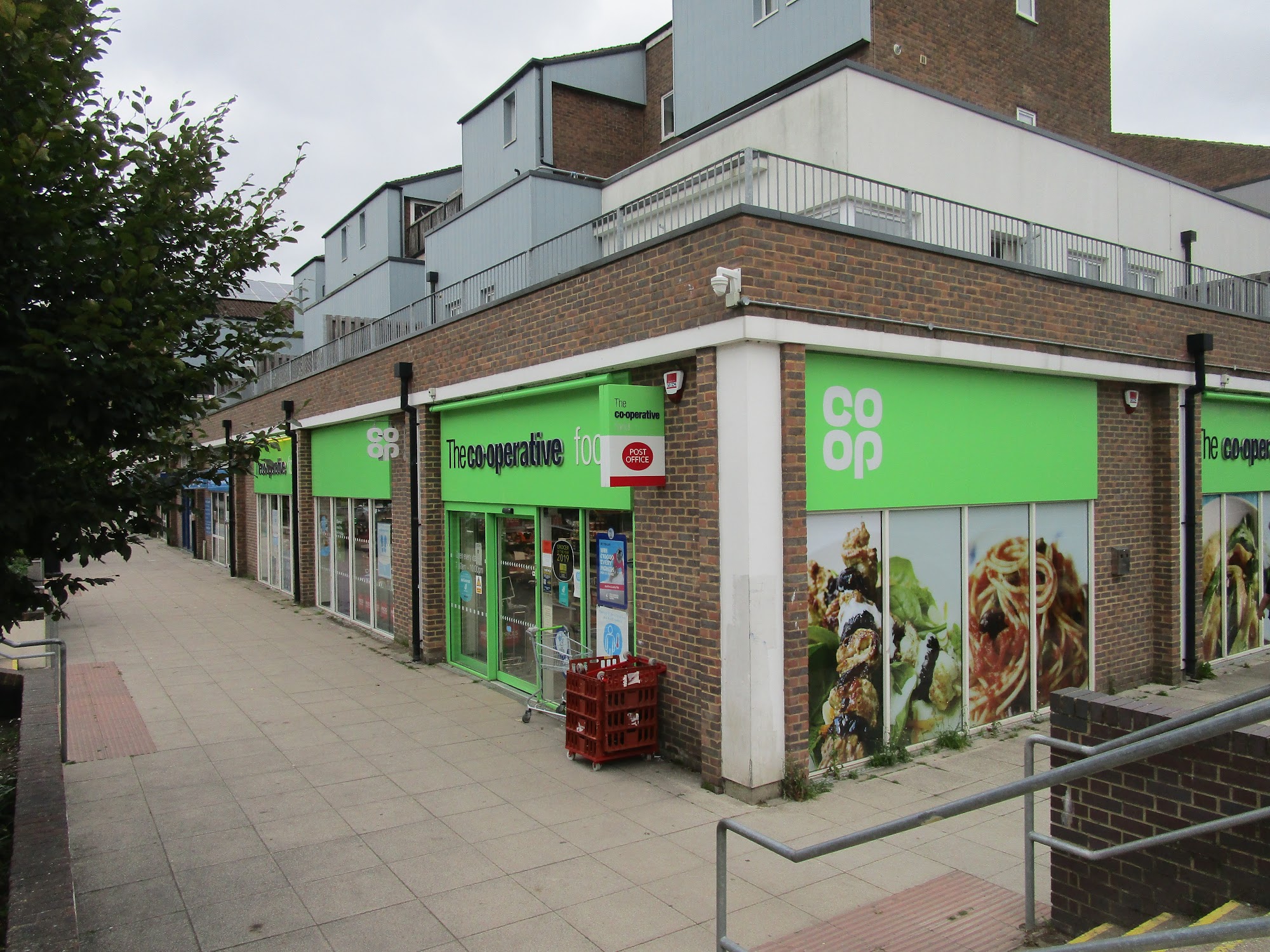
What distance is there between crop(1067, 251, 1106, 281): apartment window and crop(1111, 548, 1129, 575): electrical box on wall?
3.32 m

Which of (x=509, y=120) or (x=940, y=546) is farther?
(x=509, y=120)

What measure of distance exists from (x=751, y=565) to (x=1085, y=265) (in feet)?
26.8

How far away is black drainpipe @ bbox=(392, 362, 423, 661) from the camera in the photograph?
12.6 metres

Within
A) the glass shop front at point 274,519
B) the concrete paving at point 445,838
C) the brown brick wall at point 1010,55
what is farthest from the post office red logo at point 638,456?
the glass shop front at point 274,519

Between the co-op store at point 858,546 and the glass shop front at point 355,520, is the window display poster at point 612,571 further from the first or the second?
the glass shop front at point 355,520

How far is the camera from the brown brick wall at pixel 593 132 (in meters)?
19.5

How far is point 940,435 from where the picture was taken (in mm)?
8273

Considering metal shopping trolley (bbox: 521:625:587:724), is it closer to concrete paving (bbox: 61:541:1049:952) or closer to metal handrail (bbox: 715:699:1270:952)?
concrete paving (bbox: 61:541:1049:952)

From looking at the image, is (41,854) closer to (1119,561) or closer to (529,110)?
(1119,561)

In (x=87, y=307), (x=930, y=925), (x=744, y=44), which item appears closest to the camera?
(x=87, y=307)

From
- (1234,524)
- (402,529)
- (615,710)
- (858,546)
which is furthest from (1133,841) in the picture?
(402,529)

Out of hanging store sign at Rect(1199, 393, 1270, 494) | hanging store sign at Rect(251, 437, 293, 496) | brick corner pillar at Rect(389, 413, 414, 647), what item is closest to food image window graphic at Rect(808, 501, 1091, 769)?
hanging store sign at Rect(1199, 393, 1270, 494)

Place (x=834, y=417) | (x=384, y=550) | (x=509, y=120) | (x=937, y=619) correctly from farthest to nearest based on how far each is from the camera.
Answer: (x=509, y=120) < (x=384, y=550) < (x=937, y=619) < (x=834, y=417)

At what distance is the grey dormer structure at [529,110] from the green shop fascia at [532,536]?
921 centimetres
